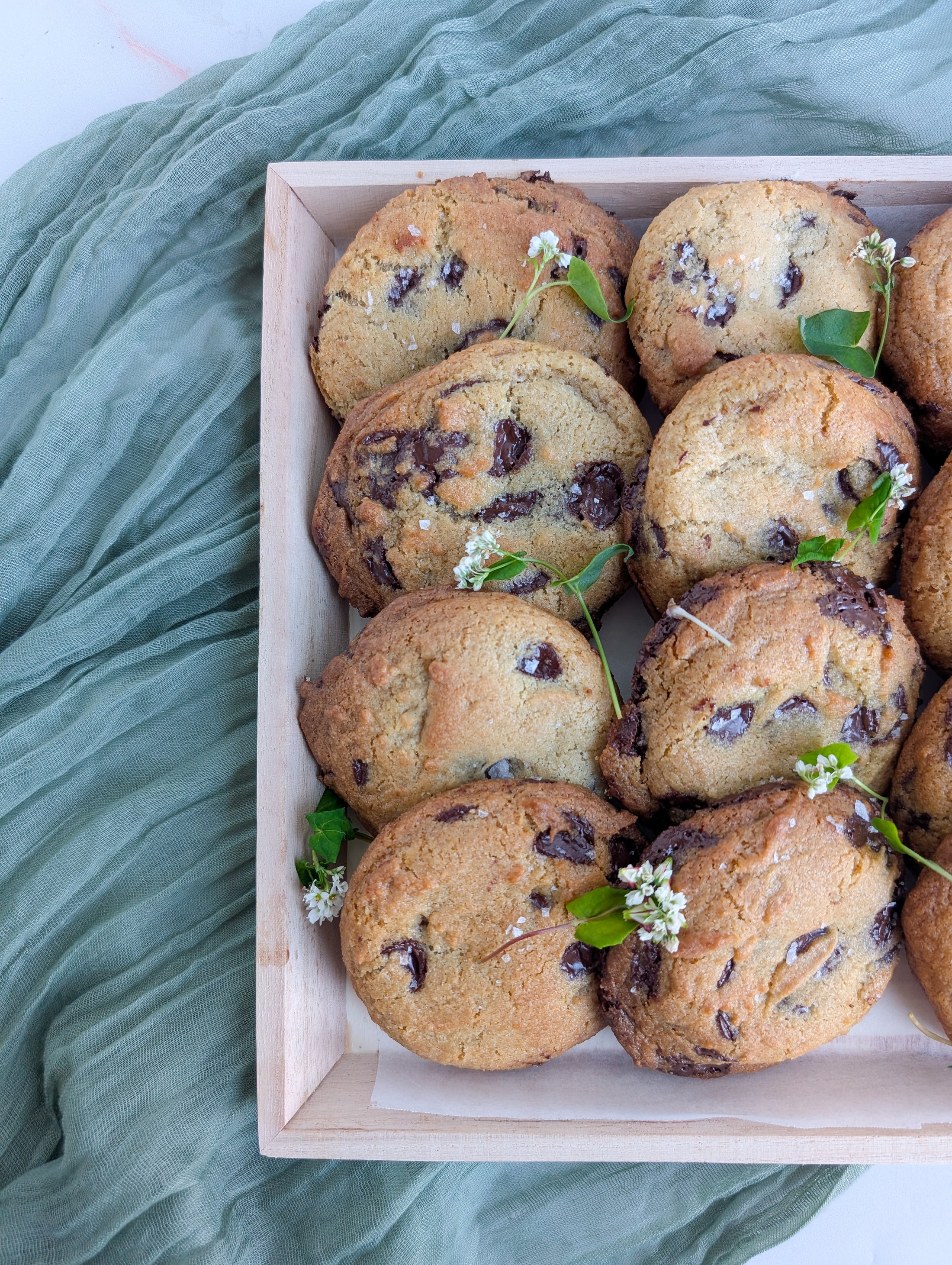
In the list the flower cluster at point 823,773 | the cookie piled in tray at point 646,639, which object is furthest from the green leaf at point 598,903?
the flower cluster at point 823,773

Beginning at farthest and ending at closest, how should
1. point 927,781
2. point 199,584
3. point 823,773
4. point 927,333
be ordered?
point 199,584
point 927,333
point 927,781
point 823,773

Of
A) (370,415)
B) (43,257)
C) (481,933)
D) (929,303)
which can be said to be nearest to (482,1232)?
(481,933)

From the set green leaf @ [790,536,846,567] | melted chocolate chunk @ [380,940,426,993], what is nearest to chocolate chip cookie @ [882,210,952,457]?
green leaf @ [790,536,846,567]

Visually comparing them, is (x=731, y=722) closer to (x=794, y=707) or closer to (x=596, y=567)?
(x=794, y=707)

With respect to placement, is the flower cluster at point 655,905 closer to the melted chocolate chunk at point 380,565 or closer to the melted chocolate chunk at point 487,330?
the melted chocolate chunk at point 380,565

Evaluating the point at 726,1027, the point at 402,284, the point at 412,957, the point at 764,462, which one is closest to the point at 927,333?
the point at 764,462

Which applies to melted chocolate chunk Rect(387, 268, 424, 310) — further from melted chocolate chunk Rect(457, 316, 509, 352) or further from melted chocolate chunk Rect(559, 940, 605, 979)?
melted chocolate chunk Rect(559, 940, 605, 979)
